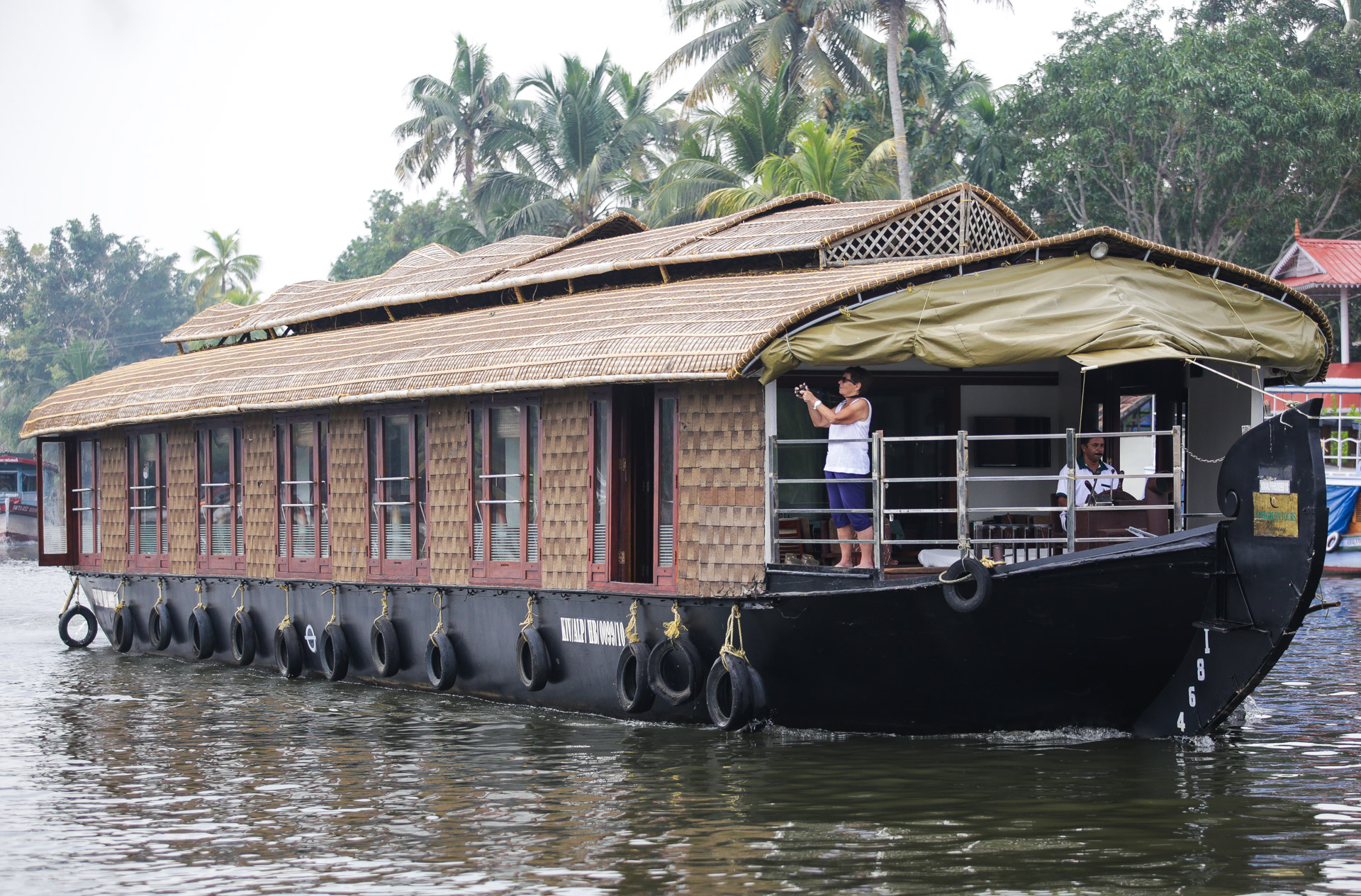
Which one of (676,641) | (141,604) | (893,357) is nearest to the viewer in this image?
(893,357)

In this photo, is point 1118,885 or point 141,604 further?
point 141,604

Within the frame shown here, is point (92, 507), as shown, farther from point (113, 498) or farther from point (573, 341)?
point (573, 341)

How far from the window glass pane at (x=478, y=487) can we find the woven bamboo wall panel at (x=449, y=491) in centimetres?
7

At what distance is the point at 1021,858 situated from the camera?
257 inches

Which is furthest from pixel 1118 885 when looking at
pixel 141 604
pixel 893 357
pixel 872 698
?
pixel 141 604

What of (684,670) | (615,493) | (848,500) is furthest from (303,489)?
(848,500)

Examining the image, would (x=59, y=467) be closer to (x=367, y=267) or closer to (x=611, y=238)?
(x=611, y=238)

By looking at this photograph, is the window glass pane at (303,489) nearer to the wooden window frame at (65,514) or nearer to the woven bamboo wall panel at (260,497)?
the woven bamboo wall panel at (260,497)

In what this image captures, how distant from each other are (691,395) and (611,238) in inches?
173

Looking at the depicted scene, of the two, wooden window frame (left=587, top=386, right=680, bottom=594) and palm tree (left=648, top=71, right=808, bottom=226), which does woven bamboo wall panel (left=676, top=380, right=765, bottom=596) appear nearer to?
wooden window frame (left=587, top=386, right=680, bottom=594)

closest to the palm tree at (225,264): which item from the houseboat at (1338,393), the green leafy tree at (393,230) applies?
the green leafy tree at (393,230)

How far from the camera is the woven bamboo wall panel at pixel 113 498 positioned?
16.5 metres

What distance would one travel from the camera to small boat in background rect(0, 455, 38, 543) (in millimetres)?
45688

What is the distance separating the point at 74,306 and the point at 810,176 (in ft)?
163
